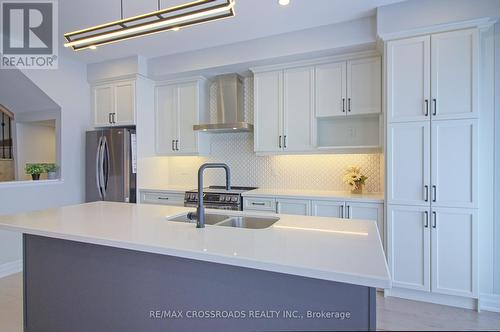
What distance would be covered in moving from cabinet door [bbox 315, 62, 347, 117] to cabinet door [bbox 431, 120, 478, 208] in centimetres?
100

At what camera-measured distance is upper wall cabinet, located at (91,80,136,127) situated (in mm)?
4043

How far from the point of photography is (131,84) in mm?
4027

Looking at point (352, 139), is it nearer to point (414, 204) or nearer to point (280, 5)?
point (414, 204)

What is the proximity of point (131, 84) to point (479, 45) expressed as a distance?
3.98 metres

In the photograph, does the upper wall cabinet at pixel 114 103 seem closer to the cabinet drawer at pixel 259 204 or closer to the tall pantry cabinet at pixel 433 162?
the cabinet drawer at pixel 259 204

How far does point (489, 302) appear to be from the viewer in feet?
8.43

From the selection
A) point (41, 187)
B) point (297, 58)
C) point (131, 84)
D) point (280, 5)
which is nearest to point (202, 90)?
point (131, 84)

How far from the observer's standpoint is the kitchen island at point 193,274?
1182 millimetres

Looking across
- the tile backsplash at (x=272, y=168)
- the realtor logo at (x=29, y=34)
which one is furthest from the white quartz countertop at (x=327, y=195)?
the realtor logo at (x=29, y=34)

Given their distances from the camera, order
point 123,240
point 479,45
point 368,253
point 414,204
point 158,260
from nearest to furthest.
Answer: point 368,253 < point 123,240 < point 158,260 < point 479,45 < point 414,204

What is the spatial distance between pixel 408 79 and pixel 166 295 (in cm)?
275

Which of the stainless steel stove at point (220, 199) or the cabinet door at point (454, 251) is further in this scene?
the stainless steel stove at point (220, 199)

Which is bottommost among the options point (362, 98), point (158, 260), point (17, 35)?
point (158, 260)

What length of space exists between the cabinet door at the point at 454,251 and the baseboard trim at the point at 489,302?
171 millimetres
